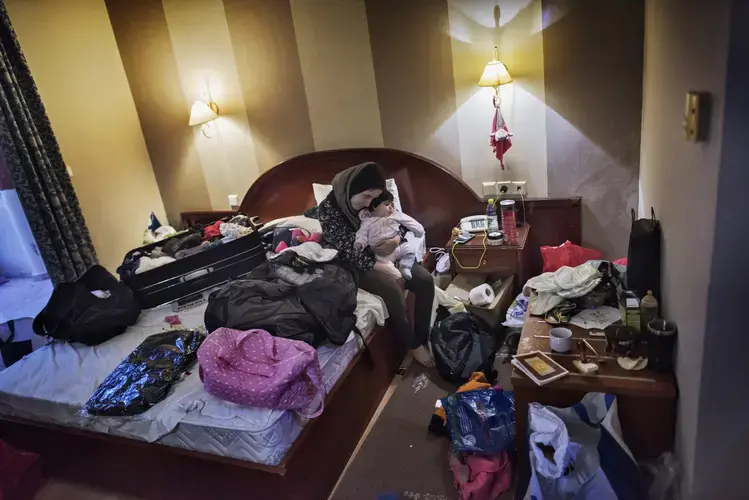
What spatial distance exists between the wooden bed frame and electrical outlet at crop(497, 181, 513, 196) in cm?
14

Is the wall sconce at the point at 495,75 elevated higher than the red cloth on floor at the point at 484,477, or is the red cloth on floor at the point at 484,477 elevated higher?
the wall sconce at the point at 495,75

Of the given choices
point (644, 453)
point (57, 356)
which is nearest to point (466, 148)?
point (644, 453)

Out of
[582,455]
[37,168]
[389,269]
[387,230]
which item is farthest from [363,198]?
[37,168]

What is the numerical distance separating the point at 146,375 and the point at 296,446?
0.65 metres

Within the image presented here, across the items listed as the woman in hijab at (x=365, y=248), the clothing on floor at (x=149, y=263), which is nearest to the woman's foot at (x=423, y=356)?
the woman in hijab at (x=365, y=248)

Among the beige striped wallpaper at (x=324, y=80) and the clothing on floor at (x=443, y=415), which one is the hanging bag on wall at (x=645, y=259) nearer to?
the clothing on floor at (x=443, y=415)

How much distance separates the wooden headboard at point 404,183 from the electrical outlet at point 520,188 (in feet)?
0.70

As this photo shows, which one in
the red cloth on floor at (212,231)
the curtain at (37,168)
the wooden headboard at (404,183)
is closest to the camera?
the curtain at (37,168)

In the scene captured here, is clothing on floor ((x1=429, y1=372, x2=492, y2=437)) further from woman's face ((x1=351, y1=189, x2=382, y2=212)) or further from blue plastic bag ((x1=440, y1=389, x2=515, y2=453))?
woman's face ((x1=351, y1=189, x2=382, y2=212))

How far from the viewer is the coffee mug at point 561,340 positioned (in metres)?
1.78

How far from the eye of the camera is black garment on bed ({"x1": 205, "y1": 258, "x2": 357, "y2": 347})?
1988 millimetres

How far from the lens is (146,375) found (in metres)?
1.93

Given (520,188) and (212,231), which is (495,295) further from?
(212,231)

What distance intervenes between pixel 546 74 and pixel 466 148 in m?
0.58
